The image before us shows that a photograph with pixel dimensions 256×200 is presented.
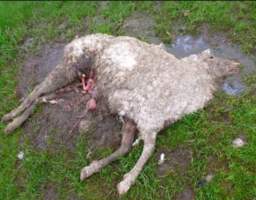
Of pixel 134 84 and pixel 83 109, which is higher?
pixel 134 84

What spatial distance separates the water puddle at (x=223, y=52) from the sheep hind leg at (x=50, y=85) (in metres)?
1.57

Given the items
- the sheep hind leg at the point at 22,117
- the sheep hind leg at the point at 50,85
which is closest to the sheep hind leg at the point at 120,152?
the sheep hind leg at the point at 50,85

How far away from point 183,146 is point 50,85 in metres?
1.99

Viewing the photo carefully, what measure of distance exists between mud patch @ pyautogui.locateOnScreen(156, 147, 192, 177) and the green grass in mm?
51

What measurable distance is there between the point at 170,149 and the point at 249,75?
5.07 ft

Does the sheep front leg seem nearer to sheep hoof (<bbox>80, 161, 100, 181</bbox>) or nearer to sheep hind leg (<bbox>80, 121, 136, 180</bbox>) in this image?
sheep hind leg (<bbox>80, 121, 136, 180</bbox>)

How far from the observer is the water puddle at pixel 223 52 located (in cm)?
591

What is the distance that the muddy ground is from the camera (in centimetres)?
554

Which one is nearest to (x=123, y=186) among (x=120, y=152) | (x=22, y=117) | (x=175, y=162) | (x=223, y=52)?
(x=120, y=152)

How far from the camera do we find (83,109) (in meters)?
5.94

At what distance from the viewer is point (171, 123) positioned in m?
→ 5.43

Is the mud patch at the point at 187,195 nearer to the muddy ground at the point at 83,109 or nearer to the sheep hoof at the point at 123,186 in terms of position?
the muddy ground at the point at 83,109

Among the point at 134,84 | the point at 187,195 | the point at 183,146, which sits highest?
the point at 134,84

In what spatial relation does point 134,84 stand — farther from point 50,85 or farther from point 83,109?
point 50,85
